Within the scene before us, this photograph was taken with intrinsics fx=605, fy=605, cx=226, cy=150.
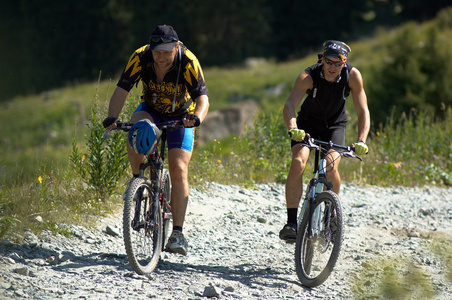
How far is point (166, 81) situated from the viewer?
5.25 m

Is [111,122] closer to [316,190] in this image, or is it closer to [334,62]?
[316,190]

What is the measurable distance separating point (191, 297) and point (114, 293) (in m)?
0.55

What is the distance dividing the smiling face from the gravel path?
166cm

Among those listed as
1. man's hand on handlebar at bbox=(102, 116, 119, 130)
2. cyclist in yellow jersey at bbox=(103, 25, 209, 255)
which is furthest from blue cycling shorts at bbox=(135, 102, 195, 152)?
man's hand on handlebar at bbox=(102, 116, 119, 130)

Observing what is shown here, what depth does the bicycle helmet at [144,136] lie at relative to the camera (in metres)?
4.69

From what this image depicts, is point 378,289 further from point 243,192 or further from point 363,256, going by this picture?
point 243,192

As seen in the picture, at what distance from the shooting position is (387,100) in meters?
21.6

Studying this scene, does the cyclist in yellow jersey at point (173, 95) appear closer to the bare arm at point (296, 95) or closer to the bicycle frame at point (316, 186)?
the bare arm at point (296, 95)

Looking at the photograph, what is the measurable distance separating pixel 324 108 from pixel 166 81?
1.45 metres

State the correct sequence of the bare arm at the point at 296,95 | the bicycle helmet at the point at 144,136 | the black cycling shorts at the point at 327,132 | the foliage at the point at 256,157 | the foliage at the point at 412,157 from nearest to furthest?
the bicycle helmet at the point at 144,136, the bare arm at the point at 296,95, the black cycling shorts at the point at 327,132, the foliage at the point at 256,157, the foliage at the point at 412,157

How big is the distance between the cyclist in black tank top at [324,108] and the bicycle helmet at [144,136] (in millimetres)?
1177

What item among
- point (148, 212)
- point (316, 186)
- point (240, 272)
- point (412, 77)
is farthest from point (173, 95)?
point (412, 77)

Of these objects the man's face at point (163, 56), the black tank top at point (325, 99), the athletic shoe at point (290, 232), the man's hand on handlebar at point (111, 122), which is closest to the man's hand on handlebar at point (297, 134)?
the black tank top at point (325, 99)

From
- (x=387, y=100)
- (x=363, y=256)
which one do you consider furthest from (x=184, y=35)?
(x=363, y=256)
